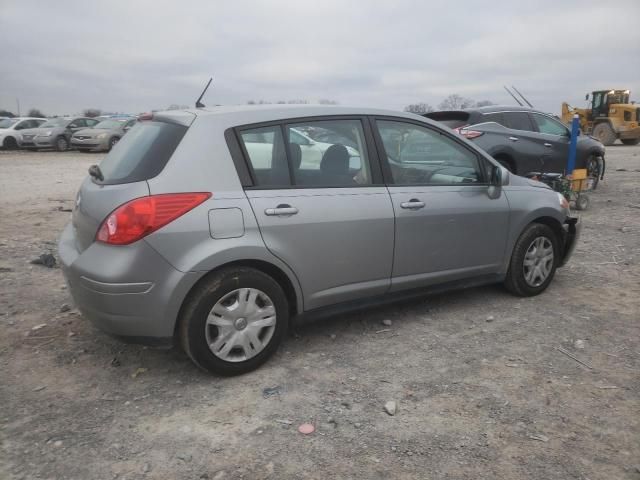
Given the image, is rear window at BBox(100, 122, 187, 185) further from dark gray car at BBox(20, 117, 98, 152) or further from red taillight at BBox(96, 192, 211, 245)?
dark gray car at BBox(20, 117, 98, 152)

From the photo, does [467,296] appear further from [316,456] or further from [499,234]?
[316,456]

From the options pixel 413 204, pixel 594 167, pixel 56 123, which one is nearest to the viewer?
pixel 413 204

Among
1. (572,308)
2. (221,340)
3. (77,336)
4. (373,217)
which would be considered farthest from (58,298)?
(572,308)

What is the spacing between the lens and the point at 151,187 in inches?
118

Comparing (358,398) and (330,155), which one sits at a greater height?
(330,155)

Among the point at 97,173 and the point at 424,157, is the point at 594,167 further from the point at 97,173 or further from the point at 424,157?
the point at 97,173

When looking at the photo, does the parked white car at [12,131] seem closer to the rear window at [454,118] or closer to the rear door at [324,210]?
the rear window at [454,118]

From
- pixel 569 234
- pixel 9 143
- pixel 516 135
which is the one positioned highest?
pixel 516 135

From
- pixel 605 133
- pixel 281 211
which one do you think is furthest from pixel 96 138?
pixel 605 133

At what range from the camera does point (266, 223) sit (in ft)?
10.5

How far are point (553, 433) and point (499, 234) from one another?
1943mm

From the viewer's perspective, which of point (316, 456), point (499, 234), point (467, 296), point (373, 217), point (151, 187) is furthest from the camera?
point (467, 296)

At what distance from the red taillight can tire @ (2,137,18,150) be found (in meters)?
25.0

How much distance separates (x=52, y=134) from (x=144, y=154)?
22.8 metres
